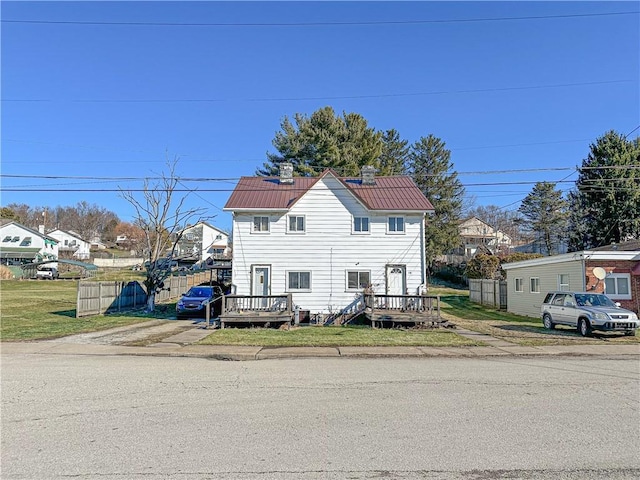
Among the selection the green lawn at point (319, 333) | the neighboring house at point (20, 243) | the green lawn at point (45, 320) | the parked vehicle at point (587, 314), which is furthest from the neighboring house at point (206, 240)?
the parked vehicle at point (587, 314)

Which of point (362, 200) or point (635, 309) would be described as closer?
point (635, 309)

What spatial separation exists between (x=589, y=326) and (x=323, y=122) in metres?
31.9

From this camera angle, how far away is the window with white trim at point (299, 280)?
23203 mm

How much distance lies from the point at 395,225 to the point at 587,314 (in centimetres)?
1000

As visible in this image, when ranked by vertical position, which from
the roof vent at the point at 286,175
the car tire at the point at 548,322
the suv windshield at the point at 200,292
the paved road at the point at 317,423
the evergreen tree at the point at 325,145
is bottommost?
the car tire at the point at 548,322

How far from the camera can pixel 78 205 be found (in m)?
122

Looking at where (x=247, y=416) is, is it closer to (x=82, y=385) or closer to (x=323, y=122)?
(x=82, y=385)

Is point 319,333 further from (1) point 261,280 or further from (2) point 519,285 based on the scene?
(2) point 519,285

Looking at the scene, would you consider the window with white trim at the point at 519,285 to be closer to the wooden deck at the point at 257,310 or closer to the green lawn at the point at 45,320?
the wooden deck at the point at 257,310

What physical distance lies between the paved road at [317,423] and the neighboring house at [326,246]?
13.0m

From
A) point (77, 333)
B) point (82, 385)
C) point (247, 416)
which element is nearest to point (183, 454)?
point (247, 416)

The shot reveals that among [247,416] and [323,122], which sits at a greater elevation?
[323,122]

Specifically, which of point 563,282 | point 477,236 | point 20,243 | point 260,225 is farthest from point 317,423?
point 20,243

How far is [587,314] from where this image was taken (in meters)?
17.0
